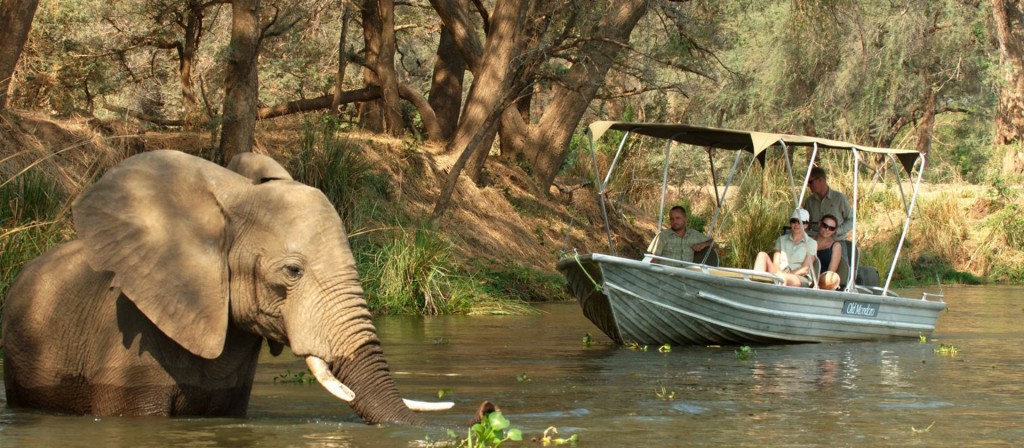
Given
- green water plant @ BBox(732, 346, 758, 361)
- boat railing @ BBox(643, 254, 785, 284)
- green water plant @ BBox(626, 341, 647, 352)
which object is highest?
boat railing @ BBox(643, 254, 785, 284)

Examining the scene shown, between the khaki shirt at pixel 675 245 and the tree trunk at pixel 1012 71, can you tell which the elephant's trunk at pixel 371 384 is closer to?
the khaki shirt at pixel 675 245

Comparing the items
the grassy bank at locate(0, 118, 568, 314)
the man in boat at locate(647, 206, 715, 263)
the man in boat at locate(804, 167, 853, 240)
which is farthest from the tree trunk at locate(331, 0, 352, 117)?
the man in boat at locate(804, 167, 853, 240)

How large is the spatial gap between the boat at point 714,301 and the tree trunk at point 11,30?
622 cm

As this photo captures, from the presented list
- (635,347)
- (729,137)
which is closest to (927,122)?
(729,137)

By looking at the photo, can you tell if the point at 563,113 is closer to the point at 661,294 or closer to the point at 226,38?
the point at 226,38

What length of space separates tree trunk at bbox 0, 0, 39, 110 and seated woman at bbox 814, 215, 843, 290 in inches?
348

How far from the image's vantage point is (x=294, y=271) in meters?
7.07

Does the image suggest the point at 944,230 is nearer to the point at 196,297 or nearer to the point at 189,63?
the point at 189,63

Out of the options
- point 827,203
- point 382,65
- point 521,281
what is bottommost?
point 521,281

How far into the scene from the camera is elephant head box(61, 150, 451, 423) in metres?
6.98

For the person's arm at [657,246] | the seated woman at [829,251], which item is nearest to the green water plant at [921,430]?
the seated woman at [829,251]

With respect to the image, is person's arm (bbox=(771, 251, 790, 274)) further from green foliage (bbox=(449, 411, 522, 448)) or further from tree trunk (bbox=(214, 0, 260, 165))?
green foliage (bbox=(449, 411, 522, 448))

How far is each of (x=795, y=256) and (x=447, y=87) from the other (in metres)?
10.5

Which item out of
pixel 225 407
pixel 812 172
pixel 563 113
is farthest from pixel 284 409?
pixel 563 113
